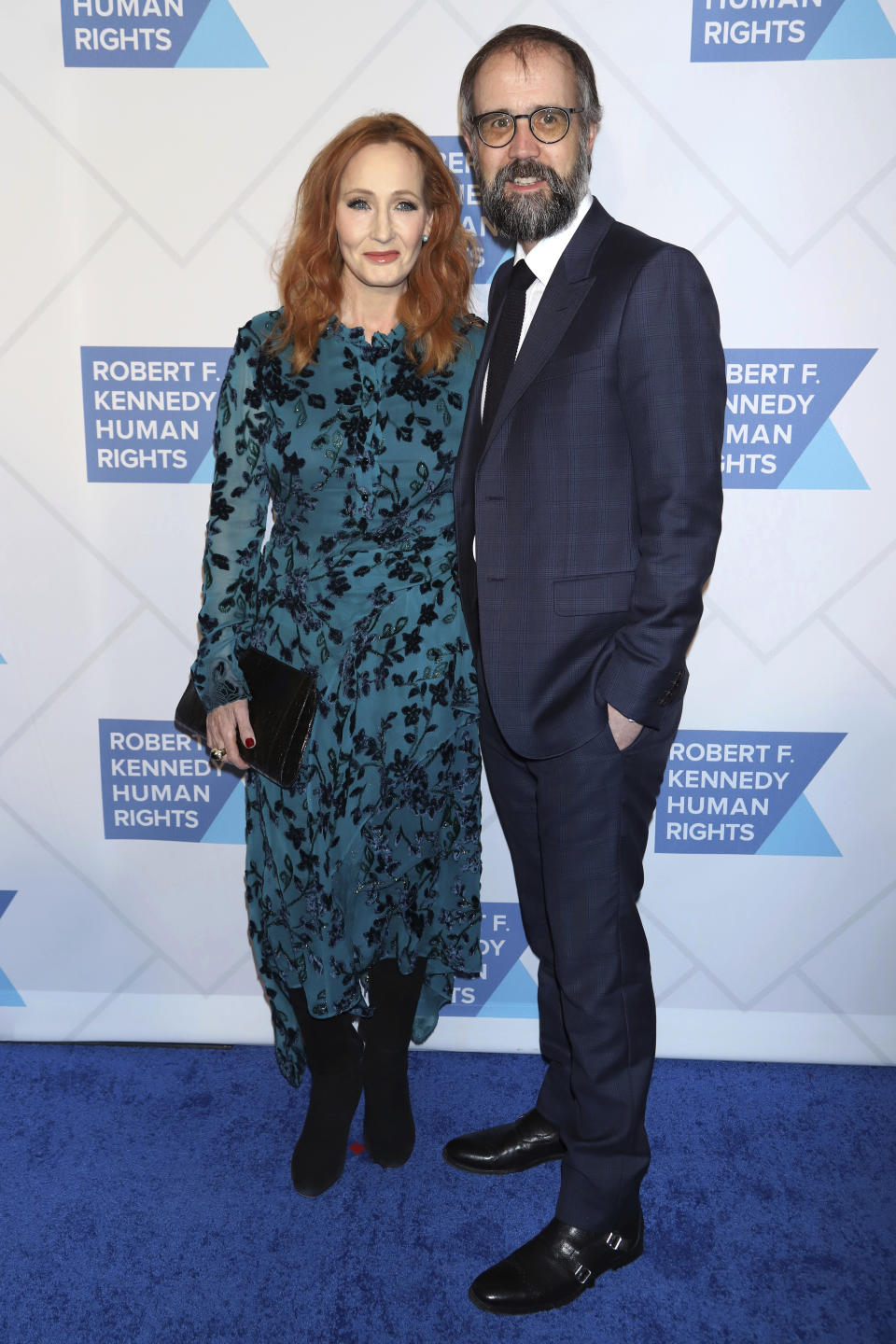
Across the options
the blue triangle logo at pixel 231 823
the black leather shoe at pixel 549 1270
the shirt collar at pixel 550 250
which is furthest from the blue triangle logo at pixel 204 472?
the black leather shoe at pixel 549 1270

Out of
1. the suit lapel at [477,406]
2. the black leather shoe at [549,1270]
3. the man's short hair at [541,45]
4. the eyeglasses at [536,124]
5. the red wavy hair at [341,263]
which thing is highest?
the man's short hair at [541,45]

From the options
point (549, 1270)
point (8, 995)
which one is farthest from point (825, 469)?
point (8, 995)

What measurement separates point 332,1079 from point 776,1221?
3.20ft

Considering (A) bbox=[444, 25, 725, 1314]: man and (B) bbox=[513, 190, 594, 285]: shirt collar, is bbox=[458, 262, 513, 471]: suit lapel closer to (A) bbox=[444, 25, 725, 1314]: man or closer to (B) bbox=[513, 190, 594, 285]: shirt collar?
(A) bbox=[444, 25, 725, 1314]: man

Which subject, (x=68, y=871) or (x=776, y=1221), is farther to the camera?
(x=68, y=871)

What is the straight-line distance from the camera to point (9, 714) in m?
2.78

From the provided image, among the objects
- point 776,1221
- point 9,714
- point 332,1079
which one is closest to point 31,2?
point 9,714

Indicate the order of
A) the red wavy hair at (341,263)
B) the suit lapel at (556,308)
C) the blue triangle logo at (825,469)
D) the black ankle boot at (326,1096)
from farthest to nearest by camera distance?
the blue triangle logo at (825,469) < the black ankle boot at (326,1096) < the red wavy hair at (341,263) < the suit lapel at (556,308)

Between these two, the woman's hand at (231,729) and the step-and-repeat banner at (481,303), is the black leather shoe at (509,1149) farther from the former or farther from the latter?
the woman's hand at (231,729)

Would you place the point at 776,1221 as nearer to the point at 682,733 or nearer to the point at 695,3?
the point at 682,733

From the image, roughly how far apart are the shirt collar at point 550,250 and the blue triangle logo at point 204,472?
0.99 metres

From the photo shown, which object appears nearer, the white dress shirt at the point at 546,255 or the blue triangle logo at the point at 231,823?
the white dress shirt at the point at 546,255

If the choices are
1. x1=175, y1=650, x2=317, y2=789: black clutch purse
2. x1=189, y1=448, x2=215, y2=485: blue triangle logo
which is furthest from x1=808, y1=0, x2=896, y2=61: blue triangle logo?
x1=175, y1=650, x2=317, y2=789: black clutch purse

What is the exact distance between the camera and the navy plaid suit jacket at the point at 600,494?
178cm
